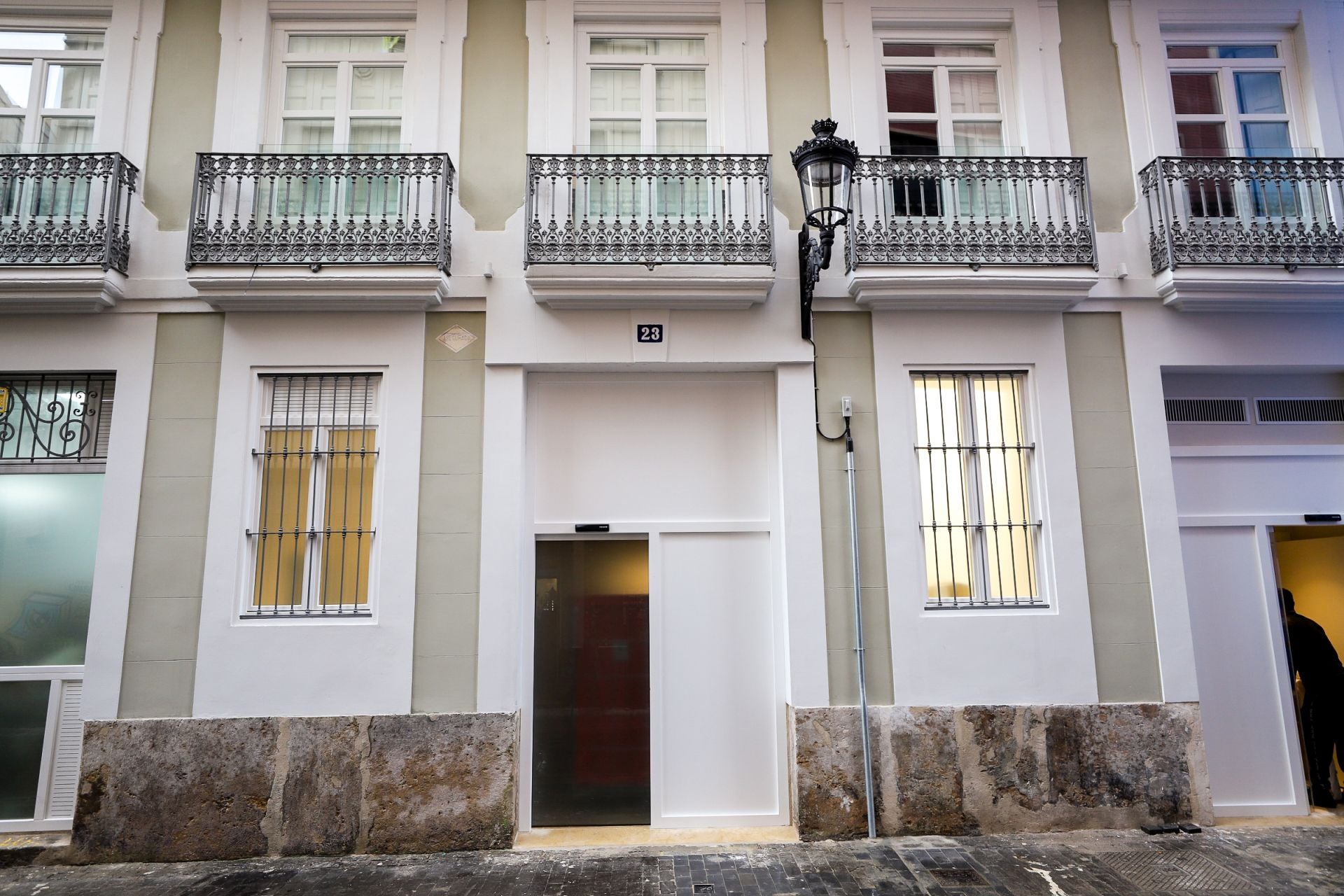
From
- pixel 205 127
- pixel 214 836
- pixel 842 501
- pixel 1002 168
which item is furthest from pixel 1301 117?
pixel 214 836

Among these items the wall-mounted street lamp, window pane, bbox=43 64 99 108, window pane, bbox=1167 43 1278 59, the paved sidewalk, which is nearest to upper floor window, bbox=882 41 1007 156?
the wall-mounted street lamp

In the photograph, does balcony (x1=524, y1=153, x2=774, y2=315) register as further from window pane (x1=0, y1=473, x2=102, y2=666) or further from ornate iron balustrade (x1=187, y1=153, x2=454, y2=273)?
window pane (x1=0, y1=473, x2=102, y2=666)

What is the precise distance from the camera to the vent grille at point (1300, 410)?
6.62m

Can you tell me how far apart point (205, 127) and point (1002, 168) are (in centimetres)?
713

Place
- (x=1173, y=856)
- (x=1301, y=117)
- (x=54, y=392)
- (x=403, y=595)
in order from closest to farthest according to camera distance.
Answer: (x=1173, y=856), (x=403, y=595), (x=54, y=392), (x=1301, y=117)

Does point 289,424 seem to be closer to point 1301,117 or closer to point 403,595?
point 403,595

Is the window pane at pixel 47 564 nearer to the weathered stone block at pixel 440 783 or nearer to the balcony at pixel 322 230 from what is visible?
the balcony at pixel 322 230

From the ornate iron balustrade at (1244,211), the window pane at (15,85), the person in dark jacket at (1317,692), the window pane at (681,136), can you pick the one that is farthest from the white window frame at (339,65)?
the person in dark jacket at (1317,692)

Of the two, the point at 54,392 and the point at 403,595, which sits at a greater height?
the point at 54,392

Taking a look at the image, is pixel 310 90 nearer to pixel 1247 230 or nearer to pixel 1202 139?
pixel 1202 139

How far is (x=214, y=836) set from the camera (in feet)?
18.0

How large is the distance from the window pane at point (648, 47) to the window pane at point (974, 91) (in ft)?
8.00

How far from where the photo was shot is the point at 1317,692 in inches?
247

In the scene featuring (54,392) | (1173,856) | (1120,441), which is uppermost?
(54,392)
